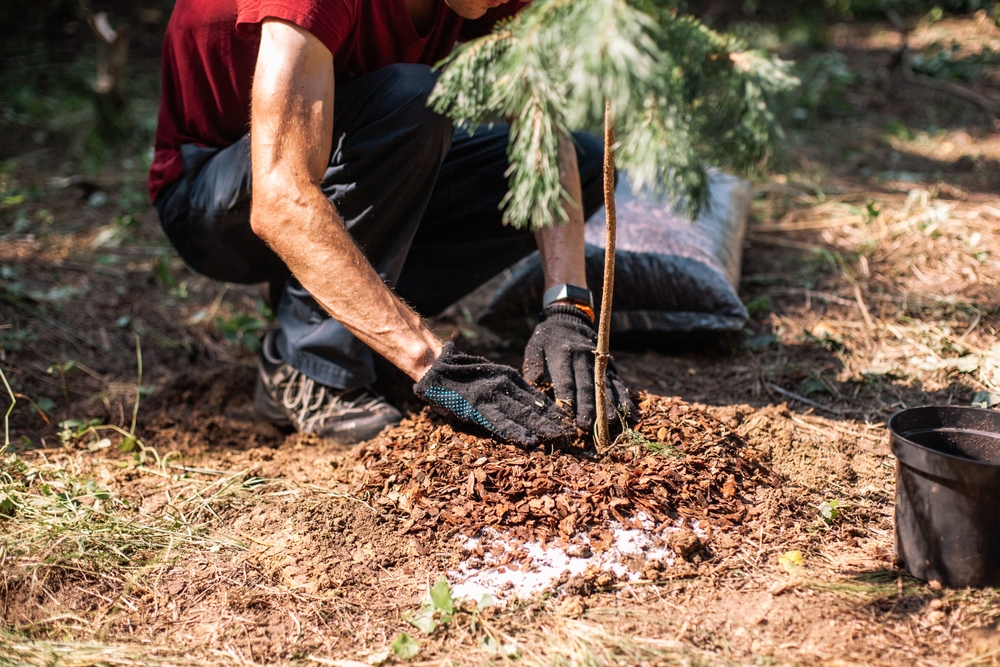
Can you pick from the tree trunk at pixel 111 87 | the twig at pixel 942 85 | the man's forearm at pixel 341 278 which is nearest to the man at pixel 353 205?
the man's forearm at pixel 341 278

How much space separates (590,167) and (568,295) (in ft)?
1.95

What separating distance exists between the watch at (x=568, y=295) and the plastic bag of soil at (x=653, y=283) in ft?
1.68

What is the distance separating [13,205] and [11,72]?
239cm

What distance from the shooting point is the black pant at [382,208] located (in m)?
1.90

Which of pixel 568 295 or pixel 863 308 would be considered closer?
pixel 568 295

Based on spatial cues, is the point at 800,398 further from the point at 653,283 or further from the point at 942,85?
the point at 942,85

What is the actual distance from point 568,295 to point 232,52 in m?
1.07

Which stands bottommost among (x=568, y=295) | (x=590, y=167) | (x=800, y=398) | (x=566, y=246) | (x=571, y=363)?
(x=800, y=398)

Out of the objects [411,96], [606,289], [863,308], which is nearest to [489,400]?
[606,289]

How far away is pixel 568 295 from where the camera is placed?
1923 millimetres

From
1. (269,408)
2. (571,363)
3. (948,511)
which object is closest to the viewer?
(948,511)

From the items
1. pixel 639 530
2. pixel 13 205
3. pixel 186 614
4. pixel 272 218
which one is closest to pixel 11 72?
pixel 13 205

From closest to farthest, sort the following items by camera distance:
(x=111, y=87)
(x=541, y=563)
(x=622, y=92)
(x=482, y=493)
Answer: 1. (x=622, y=92)
2. (x=541, y=563)
3. (x=482, y=493)
4. (x=111, y=87)

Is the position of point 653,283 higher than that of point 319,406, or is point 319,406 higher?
point 653,283
